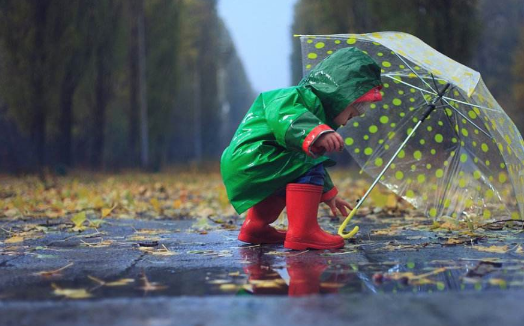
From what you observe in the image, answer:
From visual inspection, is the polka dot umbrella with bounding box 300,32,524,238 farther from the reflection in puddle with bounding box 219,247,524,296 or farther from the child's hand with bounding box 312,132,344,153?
the reflection in puddle with bounding box 219,247,524,296

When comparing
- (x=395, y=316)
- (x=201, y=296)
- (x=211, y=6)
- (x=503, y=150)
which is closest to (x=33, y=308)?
(x=201, y=296)

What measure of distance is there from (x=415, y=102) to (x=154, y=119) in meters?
20.6

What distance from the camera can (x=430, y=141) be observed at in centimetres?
419

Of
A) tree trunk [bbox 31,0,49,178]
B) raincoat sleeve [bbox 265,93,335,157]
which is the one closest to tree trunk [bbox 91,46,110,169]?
tree trunk [bbox 31,0,49,178]

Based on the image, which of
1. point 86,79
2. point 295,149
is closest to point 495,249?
point 295,149

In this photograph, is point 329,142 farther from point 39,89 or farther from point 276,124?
point 39,89

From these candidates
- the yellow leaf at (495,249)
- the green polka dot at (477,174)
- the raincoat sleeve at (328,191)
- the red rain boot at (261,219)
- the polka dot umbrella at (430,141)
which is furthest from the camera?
the green polka dot at (477,174)

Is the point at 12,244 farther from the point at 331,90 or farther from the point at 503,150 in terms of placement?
the point at 503,150

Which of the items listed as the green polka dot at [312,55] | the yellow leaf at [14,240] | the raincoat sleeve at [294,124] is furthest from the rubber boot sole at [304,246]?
the yellow leaf at [14,240]

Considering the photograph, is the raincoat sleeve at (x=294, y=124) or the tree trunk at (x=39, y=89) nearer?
the raincoat sleeve at (x=294, y=124)

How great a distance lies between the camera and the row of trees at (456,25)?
15.3 m

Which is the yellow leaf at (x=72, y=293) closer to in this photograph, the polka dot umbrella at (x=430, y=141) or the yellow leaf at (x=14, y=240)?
the yellow leaf at (x=14, y=240)

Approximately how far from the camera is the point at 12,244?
3.60 metres

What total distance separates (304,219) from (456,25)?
13274 millimetres
